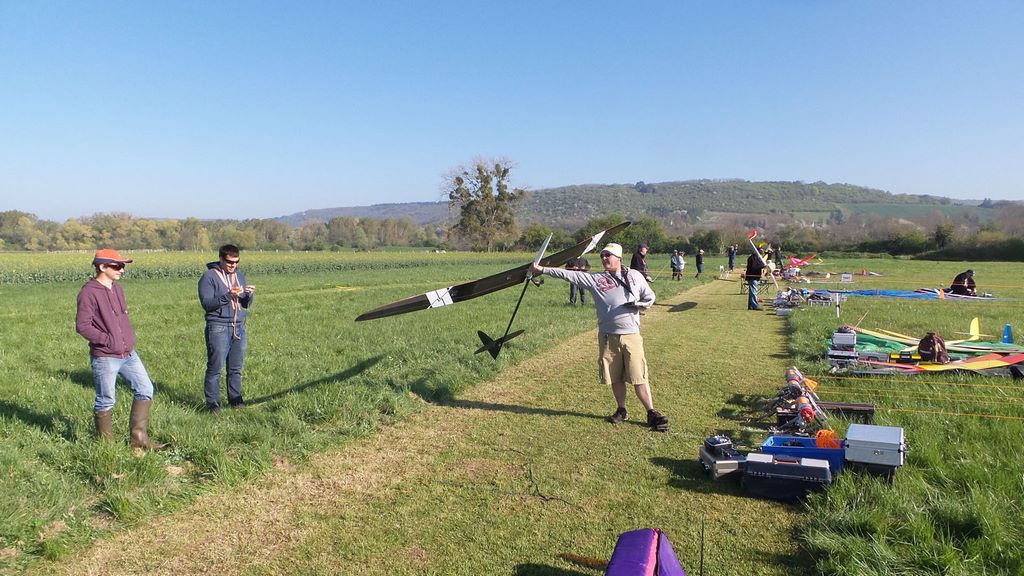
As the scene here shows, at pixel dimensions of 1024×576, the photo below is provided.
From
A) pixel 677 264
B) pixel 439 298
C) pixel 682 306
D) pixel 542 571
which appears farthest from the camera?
pixel 677 264

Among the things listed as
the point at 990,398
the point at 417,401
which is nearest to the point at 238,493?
the point at 417,401

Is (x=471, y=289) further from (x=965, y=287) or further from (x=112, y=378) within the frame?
(x=965, y=287)

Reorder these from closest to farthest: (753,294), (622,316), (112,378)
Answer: (112,378)
(622,316)
(753,294)

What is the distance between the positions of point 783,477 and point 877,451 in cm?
83

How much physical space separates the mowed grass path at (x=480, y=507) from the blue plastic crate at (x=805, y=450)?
0.64m

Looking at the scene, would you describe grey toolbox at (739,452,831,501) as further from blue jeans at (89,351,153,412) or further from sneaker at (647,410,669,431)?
blue jeans at (89,351,153,412)

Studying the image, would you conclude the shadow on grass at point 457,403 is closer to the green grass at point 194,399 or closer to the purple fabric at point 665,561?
the green grass at point 194,399

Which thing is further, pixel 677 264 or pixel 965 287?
pixel 677 264

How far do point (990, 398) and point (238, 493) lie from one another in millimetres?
9177

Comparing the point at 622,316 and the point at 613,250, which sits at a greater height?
the point at 613,250

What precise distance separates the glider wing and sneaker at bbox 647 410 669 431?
7.02ft

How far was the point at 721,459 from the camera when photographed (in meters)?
5.54

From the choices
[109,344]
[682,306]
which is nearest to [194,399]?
[109,344]

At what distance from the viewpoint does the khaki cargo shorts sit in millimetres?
7258
